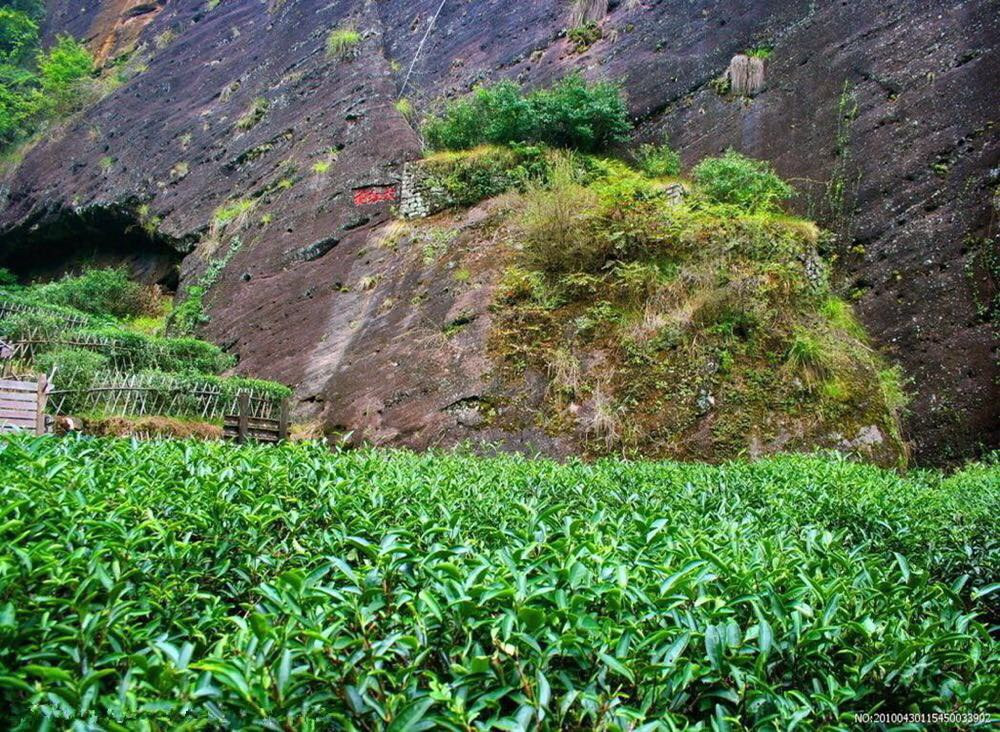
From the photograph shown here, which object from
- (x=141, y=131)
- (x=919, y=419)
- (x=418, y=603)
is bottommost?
(x=919, y=419)

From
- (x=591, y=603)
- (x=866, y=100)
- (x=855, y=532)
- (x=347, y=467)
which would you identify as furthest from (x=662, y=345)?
(x=591, y=603)

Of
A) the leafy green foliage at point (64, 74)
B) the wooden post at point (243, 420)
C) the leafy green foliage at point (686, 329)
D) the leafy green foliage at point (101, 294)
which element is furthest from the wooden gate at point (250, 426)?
the leafy green foliage at point (64, 74)

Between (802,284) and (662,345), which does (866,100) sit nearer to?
(802,284)

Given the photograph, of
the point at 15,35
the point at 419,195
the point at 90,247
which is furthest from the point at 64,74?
the point at 419,195

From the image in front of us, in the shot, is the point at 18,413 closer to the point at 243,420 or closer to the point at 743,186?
the point at 243,420

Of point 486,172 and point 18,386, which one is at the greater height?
point 18,386

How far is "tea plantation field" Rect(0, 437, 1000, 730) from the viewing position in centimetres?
114

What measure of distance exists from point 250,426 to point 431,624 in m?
7.68

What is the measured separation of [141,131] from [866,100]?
20.5 m

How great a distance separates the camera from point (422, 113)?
16219mm

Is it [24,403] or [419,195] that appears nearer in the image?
[24,403]

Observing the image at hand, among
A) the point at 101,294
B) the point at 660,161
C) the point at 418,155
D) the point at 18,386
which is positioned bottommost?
the point at 660,161

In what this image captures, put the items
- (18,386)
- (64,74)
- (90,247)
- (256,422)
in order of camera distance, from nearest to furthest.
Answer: (18,386), (256,422), (90,247), (64,74)

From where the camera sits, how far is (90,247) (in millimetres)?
19875
